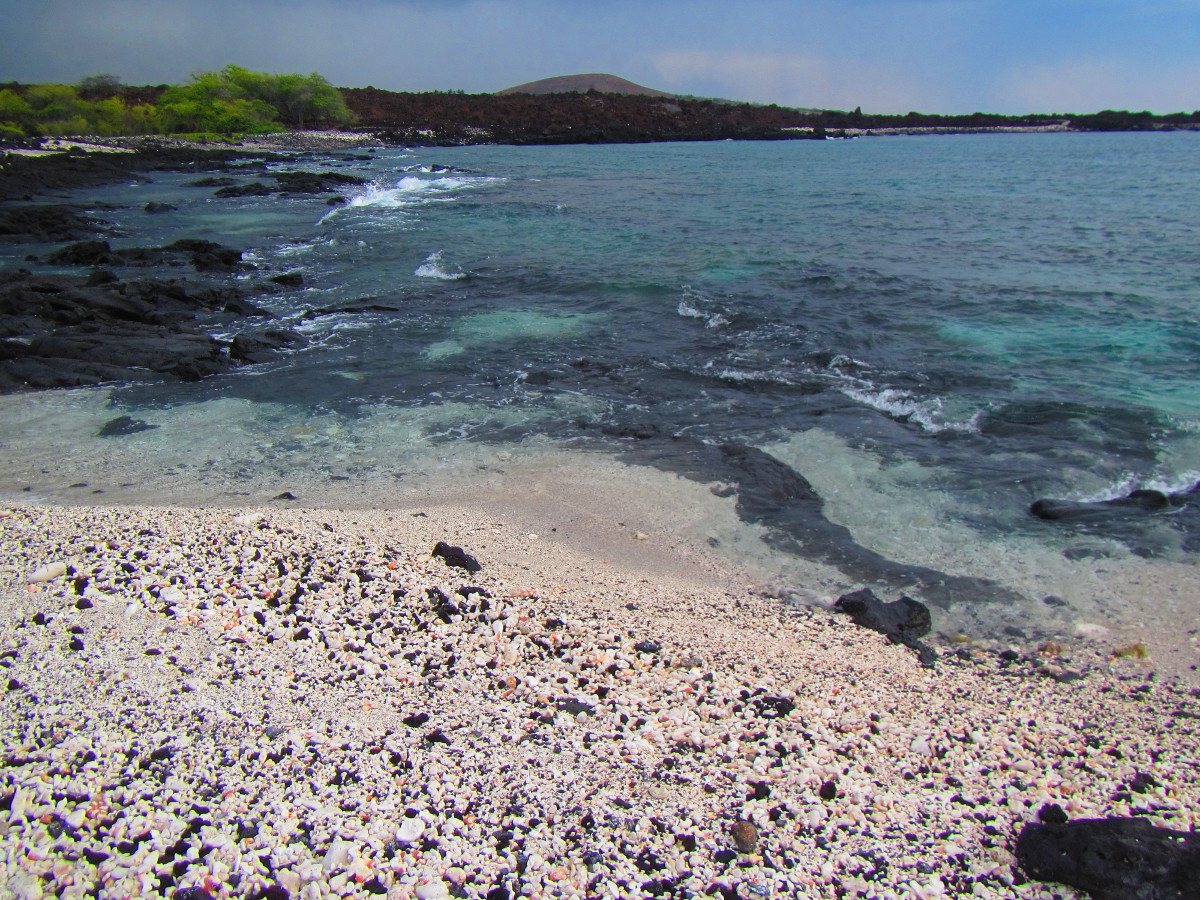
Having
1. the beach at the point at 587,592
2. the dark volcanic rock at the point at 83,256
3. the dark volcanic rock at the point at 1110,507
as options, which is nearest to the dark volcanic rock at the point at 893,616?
the beach at the point at 587,592

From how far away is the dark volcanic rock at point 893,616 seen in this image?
19.6 feet

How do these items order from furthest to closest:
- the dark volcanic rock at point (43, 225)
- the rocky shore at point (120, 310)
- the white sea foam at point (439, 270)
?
the dark volcanic rock at point (43, 225) → the white sea foam at point (439, 270) → the rocky shore at point (120, 310)

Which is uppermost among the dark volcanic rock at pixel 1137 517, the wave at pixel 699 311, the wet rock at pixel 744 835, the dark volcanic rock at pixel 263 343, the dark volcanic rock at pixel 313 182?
the dark volcanic rock at pixel 313 182

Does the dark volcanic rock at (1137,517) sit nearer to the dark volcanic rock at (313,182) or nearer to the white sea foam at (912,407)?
the white sea foam at (912,407)

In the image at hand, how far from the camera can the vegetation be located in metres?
69.6

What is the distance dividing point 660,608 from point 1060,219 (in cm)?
3382

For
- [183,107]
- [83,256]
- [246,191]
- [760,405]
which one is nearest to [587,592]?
[760,405]

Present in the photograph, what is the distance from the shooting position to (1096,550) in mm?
7406

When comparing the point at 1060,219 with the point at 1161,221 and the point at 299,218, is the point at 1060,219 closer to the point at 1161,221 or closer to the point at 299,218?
the point at 1161,221

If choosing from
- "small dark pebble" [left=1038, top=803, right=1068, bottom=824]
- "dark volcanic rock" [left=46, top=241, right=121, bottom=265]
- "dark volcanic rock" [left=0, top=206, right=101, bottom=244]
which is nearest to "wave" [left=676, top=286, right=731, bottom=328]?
"small dark pebble" [left=1038, top=803, right=1068, bottom=824]

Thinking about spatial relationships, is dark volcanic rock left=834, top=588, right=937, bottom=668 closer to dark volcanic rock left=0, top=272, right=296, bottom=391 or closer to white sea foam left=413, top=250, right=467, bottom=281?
dark volcanic rock left=0, top=272, right=296, bottom=391

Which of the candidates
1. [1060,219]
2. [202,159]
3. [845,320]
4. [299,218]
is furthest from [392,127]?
[845,320]

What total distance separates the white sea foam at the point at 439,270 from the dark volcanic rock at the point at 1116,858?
19834 mm

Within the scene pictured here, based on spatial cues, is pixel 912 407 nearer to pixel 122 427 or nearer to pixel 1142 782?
pixel 1142 782
